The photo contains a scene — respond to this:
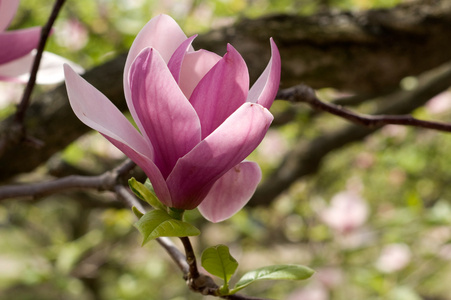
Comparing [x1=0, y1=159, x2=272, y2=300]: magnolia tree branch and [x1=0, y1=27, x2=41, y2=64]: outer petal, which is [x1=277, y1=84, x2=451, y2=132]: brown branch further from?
[x1=0, y1=27, x2=41, y2=64]: outer petal

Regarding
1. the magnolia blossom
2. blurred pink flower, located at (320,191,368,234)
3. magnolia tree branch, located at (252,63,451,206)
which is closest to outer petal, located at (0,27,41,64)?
the magnolia blossom

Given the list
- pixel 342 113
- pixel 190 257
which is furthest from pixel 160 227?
pixel 342 113

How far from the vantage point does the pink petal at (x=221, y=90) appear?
0.41 metres

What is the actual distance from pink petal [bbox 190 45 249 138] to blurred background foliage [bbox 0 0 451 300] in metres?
0.82

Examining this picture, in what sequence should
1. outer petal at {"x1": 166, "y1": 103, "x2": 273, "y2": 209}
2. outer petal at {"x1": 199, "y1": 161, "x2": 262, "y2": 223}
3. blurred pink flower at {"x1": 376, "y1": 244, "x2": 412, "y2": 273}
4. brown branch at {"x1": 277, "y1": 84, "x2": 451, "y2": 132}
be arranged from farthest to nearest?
1. blurred pink flower at {"x1": 376, "y1": 244, "x2": 412, "y2": 273}
2. brown branch at {"x1": 277, "y1": 84, "x2": 451, "y2": 132}
3. outer petal at {"x1": 199, "y1": 161, "x2": 262, "y2": 223}
4. outer petal at {"x1": 166, "y1": 103, "x2": 273, "y2": 209}

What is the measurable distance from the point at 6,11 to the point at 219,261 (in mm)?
366

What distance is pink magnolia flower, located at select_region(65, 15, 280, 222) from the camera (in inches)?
15.1

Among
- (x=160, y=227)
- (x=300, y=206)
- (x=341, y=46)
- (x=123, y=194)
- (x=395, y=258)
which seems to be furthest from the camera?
(x=300, y=206)

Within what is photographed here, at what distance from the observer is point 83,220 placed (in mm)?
3465

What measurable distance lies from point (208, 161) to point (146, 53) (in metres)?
0.10

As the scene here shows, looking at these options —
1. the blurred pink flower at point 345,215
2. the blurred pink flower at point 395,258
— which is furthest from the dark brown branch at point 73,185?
the blurred pink flower at point 345,215

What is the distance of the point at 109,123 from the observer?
41cm

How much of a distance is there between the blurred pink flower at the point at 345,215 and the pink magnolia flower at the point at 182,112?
5.92 feet

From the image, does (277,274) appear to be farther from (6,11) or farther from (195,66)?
(6,11)
